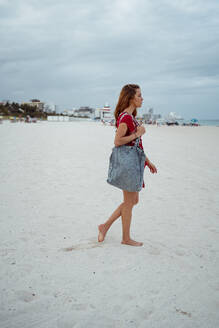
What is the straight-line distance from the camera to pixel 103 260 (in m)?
2.76

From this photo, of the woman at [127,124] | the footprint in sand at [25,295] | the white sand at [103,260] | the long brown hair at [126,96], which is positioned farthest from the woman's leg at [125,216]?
the footprint in sand at [25,295]

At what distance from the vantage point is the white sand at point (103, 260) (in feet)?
6.58

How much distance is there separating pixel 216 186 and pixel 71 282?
4.62m

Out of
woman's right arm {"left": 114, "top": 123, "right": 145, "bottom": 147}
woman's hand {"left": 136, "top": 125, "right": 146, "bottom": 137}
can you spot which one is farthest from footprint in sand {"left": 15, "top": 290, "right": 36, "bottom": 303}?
woman's hand {"left": 136, "top": 125, "right": 146, "bottom": 137}

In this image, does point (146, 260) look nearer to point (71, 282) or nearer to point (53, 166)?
point (71, 282)

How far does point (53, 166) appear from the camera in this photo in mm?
7516

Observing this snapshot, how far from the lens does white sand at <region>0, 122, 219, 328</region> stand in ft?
6.58

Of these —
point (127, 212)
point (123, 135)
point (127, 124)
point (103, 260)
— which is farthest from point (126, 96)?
point (103, 260)

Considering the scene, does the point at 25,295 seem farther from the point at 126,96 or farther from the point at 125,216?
the point at 126,96

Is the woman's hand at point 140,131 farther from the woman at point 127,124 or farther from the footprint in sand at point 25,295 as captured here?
the footprint in sand at point 25,295

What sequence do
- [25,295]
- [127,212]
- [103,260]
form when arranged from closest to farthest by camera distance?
[25,295]
[103,260]
[127,212]

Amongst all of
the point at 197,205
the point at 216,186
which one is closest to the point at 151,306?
the point at 197,205

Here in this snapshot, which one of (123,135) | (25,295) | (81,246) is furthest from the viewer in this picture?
(81,246)

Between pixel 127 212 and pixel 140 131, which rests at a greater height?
pixel 140 131
